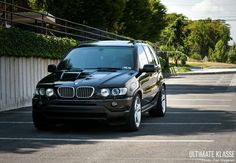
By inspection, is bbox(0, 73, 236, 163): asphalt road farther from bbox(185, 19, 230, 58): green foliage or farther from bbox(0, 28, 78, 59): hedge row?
bbox(185, 19, 230, 58): green foliage

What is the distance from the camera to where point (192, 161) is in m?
7.43

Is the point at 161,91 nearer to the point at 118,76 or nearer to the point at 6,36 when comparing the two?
the point at 118,76

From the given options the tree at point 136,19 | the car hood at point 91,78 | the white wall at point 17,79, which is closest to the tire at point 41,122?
the car hood at point 91,78

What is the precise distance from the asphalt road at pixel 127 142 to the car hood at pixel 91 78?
929mm

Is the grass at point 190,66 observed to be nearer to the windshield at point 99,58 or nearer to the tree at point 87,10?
the tree at point 87,10

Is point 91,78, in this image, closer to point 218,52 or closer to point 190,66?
point 190,66

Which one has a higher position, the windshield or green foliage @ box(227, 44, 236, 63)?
green foliage @ box(227, 44, 236, 63)

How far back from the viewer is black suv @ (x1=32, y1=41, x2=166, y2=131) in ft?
32.4

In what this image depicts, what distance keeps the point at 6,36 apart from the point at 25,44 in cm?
124

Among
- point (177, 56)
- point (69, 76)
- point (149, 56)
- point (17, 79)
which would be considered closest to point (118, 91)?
point (69, 76)

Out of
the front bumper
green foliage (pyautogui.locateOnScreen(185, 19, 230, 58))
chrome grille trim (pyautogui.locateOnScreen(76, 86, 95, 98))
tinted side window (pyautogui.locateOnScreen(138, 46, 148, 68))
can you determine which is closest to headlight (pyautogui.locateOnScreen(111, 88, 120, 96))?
the front bumper

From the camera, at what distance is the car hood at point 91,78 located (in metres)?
9.95

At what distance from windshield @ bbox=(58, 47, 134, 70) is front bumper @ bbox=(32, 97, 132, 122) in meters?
1.33

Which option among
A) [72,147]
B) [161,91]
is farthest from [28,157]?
[161,91]
